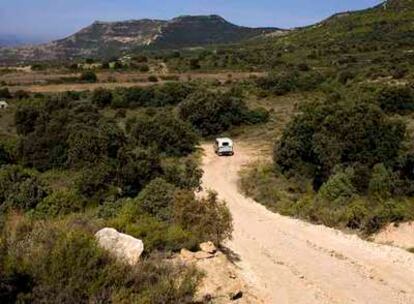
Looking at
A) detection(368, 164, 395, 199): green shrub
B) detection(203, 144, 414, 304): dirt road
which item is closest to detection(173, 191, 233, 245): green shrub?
detection(203, 144, 414, 304): dirt road

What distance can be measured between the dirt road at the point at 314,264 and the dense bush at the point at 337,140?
711 cm

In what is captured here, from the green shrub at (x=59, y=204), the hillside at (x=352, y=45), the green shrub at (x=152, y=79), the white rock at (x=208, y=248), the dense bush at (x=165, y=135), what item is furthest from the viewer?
the hillside at (x=352, y=45)

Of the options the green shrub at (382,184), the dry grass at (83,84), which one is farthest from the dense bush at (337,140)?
the dry grass at (83,84)

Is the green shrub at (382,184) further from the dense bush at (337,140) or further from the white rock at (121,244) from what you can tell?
the white rock at (121,244)

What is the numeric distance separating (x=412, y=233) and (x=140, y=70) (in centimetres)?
7007

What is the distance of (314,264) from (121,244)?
581 centimetres

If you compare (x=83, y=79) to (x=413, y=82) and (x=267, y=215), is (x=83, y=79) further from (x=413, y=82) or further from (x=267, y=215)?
(x=267, y=215)

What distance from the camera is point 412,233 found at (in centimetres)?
1789

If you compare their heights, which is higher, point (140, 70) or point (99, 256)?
point (99, 256)

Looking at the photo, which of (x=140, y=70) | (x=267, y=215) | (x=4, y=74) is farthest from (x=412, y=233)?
(x=4, y=74)

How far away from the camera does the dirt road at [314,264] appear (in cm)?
1349

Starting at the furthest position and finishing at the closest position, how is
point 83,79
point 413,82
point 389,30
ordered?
point 389,30 < point 83,79 < point 413,82

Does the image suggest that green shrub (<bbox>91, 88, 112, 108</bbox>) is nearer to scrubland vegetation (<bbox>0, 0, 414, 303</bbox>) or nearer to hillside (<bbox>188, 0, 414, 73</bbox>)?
scrubland vegetation (<bbox>0, 0, 414, 303</bbox>)

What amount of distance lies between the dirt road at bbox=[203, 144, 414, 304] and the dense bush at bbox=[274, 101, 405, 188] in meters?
7.11
